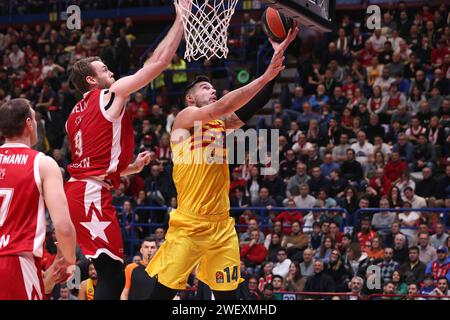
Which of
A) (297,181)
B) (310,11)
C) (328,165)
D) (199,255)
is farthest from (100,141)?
(328,165)

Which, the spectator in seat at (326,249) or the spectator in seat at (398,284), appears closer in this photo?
the spectator in seat at (398,284)

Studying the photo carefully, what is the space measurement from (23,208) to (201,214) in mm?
2291

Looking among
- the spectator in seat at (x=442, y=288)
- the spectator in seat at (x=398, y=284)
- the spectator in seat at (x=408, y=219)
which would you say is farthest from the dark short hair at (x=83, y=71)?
the spectator in seat at (x=408, y=219)

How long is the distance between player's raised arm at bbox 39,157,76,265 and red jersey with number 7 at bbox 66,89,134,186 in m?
1.51

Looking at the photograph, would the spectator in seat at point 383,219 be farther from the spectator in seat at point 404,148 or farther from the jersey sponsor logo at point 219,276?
the jersey sponsor logo at point 219,276

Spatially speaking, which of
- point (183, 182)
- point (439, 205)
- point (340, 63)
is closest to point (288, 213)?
point (439, 205)

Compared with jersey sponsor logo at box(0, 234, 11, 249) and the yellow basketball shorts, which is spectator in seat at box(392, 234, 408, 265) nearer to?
the yellow basketball shorts

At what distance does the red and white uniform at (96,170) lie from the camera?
6648 millimetres

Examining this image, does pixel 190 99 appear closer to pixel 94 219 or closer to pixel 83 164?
pixel 83 164

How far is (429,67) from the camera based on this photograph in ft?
53.9

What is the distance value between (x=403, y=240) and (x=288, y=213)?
2.30 metres

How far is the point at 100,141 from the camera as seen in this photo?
6.79m

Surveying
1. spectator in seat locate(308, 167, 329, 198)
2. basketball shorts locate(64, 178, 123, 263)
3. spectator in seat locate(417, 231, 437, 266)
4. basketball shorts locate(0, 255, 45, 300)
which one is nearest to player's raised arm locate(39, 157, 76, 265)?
basketball shorts locate(0, 255, 45, 300)
